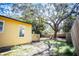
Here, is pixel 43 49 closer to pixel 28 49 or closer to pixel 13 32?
pixel 28 49

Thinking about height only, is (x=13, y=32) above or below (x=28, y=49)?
above

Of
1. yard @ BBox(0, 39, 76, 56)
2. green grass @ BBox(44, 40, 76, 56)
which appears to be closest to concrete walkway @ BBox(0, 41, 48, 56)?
yard @ BBox(0, 39, 76, 56)

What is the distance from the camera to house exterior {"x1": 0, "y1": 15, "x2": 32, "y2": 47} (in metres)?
2.60

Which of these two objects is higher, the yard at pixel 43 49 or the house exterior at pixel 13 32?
the house exterior at pixel 13 32

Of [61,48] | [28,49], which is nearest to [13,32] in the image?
[28,49]

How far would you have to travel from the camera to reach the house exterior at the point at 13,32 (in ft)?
8.54

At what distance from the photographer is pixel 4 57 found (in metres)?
2.56

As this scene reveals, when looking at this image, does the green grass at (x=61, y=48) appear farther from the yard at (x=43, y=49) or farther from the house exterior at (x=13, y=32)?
the house exterior at (x=13, y=32)

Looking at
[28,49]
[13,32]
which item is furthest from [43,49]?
[13,32]

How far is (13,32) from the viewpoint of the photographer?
2658mm

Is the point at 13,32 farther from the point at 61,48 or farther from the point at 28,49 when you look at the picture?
the point at 61,48

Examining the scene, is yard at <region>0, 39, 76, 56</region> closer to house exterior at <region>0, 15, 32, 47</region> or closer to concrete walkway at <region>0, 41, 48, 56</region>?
concrete walkway at <region>0, 41, 48, 56</region>

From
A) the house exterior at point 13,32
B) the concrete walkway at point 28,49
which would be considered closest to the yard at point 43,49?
the concrete walkway at point 28,49

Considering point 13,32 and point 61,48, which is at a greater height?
point 13,32
